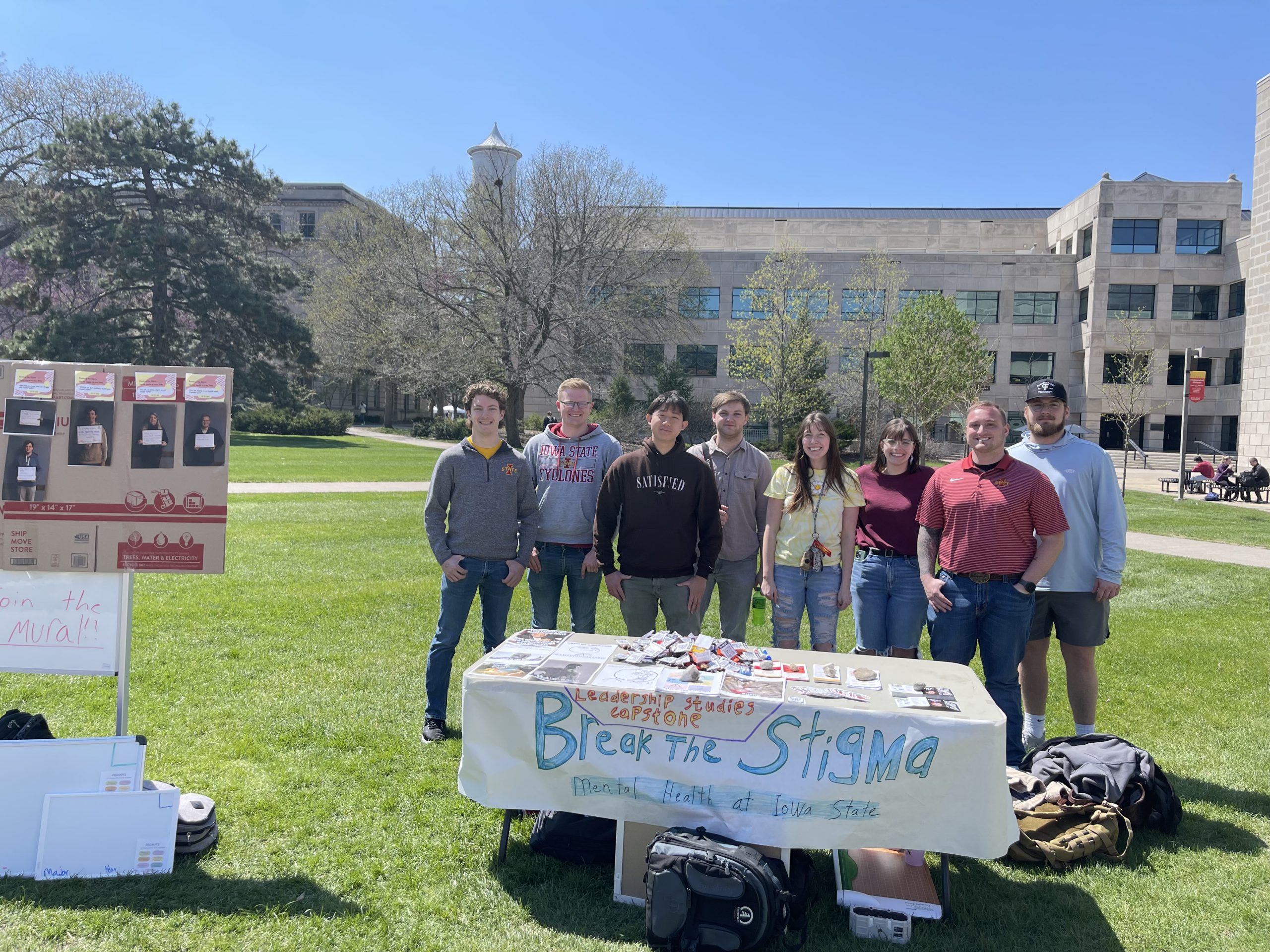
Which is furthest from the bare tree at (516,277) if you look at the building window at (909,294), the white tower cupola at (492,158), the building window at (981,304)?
the building window at (981,304)

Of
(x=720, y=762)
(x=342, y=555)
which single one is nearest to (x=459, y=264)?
(x=342, y=555)

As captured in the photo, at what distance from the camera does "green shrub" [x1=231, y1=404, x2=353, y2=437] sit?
1688 inches

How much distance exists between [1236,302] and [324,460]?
52.3 meters

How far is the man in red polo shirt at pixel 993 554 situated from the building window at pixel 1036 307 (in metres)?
56.4

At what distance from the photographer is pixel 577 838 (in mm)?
3762

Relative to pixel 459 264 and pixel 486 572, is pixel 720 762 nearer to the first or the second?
pixel 486 572

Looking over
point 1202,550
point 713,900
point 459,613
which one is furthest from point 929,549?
point 1202,550

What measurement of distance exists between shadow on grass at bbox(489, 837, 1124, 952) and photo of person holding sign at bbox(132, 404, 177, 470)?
8.27ft

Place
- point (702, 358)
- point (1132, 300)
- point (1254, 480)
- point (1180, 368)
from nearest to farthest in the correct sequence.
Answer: point (1254, 480), point (1132, 300), point (1180, 368), point (702, 358)

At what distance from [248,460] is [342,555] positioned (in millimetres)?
17361

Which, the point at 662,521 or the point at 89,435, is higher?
the point at 89,435

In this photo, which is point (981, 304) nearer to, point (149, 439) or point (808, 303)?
point (808, 303)

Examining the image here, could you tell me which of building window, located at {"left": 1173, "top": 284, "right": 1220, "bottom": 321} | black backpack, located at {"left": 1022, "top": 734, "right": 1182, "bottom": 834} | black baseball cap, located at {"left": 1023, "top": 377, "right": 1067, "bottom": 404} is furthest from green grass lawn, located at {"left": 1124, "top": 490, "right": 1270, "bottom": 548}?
building window, located at {"left": 1173, "top": 284, "right": 1220, "bottom": 321}

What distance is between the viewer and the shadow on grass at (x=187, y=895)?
3312 mm
